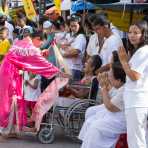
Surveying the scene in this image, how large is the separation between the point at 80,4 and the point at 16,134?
752cm

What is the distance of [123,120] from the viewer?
5.56 metres

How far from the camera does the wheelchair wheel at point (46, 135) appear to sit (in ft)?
23.5

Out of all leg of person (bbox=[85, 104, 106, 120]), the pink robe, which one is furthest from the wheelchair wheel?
leg of person (bbox=[85, 104, 106, 120])

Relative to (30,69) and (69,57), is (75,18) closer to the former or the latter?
(69,57)

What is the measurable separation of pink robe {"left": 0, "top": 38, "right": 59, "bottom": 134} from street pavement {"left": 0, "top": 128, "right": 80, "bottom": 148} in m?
0.19

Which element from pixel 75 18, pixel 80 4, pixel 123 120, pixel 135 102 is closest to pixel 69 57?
pixel 75 18

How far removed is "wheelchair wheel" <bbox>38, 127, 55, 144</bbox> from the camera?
23.5 feet

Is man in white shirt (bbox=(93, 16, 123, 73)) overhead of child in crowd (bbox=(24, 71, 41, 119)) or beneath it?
overhead

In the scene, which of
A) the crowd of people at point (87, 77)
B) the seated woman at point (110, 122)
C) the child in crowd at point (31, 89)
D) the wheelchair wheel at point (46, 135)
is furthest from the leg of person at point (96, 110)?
the child in crowd at point (31, 89)

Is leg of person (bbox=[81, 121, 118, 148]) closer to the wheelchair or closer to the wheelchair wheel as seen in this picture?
the wheelchair

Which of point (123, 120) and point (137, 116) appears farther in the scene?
point (123, 120)

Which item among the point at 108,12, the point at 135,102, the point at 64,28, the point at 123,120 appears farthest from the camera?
the point at 64,28

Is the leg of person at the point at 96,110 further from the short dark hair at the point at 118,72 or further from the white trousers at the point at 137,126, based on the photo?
the white trousers at the point at 137,126

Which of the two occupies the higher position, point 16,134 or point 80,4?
point 80,4
